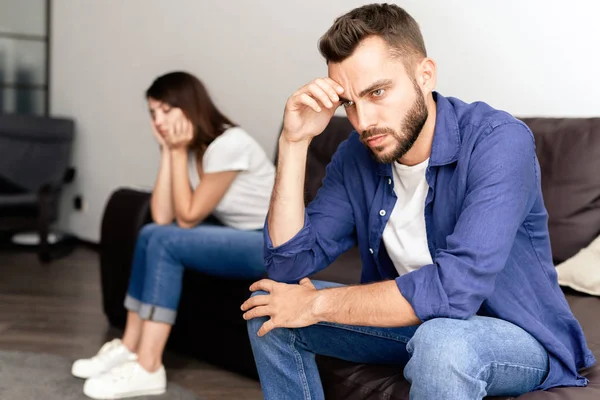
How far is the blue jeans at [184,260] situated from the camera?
2.47 meters

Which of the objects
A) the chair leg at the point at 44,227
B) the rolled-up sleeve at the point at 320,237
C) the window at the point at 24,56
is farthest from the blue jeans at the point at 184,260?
the window at the point at 24,56

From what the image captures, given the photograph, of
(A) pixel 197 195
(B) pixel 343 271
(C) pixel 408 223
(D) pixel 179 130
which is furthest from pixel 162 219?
(C) pixel 408 223

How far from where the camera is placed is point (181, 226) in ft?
8.62

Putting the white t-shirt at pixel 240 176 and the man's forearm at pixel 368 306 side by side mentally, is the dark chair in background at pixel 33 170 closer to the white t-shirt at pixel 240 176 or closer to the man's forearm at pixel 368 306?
the white t-shirt at pixel 240 176

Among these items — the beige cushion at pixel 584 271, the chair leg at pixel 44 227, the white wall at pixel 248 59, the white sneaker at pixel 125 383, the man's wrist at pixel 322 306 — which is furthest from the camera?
the chair leg at pixel 44 227

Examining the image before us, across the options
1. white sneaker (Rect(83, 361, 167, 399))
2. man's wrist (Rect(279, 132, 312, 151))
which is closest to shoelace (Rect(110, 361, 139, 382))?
white sneaker (Rect(83, 361, 167, 399))

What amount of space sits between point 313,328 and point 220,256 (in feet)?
3.14

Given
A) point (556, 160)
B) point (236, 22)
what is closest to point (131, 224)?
point (236, 22)

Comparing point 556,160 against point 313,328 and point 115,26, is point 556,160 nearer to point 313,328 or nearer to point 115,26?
point 313,328

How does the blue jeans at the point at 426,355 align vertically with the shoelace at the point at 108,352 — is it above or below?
above

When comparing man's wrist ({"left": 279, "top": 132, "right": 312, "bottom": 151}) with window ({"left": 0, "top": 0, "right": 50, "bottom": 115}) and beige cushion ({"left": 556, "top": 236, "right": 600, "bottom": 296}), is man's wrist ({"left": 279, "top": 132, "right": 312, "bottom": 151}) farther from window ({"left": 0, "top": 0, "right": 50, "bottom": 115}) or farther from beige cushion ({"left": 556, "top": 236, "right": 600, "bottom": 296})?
window ({"left": 0, "top": 0, "right": 50, "bottom": 115})

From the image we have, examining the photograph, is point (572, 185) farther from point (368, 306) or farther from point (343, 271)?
point (368, 306)

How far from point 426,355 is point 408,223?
1.43ft

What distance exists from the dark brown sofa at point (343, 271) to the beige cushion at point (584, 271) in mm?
31
